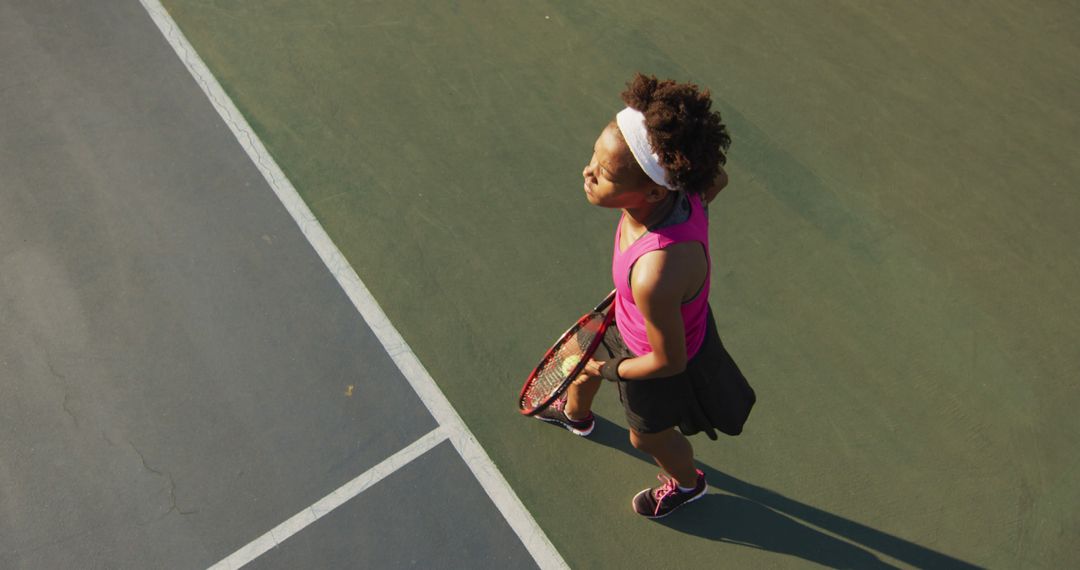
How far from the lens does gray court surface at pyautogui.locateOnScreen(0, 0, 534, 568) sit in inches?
157

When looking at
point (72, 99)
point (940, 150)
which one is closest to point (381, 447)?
point (72, 99)

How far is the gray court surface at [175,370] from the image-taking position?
399cm

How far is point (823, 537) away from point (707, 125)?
2.44 m

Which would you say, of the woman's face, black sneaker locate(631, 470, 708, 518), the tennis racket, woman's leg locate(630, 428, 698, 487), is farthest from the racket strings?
the woman's face

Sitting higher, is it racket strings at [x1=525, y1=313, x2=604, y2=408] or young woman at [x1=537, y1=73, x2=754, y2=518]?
young woman at [x1=537, y1=73, x2=754, y2=518]

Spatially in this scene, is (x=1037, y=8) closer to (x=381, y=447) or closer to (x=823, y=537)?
(x=823, y=537)

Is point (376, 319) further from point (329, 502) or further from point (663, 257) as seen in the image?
point (663, 257)

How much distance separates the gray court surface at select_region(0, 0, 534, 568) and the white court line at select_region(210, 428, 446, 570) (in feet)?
0.13

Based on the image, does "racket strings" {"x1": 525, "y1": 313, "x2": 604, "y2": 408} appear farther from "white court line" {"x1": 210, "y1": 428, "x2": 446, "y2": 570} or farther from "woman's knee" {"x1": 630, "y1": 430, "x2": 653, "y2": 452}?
"white court line" {"x1": 210, "y1": 428, "x2": 446, "y2": 570}

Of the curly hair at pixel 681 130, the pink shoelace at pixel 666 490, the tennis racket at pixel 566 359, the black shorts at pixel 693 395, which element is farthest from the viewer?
the pink shoelace at pixel 666 490

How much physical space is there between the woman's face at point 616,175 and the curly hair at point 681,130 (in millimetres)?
107

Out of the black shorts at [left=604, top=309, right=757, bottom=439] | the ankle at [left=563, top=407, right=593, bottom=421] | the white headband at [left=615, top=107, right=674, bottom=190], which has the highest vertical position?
the white headband at [left=615, top=107, right=674, bottom=190]

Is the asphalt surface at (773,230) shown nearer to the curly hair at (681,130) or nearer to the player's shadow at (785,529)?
the player's shadow at (785,529)

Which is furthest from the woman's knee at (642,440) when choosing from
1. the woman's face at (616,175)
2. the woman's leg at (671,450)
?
the woman's face at (616,175)
